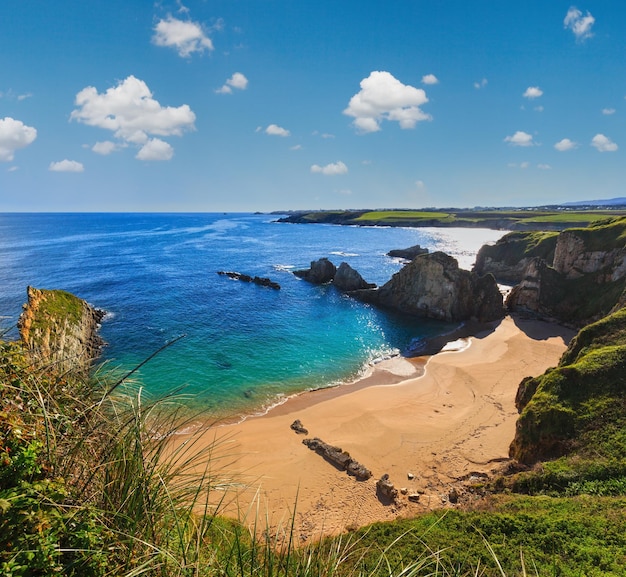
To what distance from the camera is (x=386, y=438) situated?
919 inches

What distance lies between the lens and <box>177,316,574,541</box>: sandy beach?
17.2m

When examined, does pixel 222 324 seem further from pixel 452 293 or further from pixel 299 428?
pixel 452 293

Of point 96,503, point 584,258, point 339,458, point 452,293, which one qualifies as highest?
point 584,258

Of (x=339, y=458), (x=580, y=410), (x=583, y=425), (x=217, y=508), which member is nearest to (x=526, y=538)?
(x=583, y=425)

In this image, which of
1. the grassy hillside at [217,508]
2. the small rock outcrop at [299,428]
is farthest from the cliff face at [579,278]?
the small rock outcrop at [299,428]

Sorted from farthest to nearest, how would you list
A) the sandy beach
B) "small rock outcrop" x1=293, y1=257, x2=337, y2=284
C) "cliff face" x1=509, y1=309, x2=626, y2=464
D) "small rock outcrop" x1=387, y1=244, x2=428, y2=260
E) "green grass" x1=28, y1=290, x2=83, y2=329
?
1. "small rock outcrop" x1=387, y1=244, x2=428, y2=260
2. "small rock outcrop" x1=293, y1=257, x2=337, y2=284
3. "green grass" x1=28, y1=290, x2=83, y2=329
4. the sandy beach
5. "cliff face" x1=509, y1=309, x2=626, y2=464

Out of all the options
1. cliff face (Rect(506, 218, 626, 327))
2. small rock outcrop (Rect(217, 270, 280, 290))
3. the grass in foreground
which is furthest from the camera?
small rock outcrop (Rect(217, 270, 280, 290))

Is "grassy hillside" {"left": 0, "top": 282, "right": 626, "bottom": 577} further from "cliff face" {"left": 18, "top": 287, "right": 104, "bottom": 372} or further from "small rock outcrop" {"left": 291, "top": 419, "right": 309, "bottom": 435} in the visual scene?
"cliff face" {"left": 18, "top": 287, "right": 104, "bottom": 372}

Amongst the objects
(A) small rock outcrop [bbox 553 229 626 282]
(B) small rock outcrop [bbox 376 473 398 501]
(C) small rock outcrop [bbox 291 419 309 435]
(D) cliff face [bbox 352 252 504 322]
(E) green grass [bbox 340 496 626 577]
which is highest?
(A) small rock outcrop [bbox 553 229 626 282]

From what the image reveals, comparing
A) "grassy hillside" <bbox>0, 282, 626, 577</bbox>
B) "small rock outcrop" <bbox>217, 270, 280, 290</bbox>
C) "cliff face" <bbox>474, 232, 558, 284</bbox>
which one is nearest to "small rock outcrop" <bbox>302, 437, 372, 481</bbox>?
"grassy hillside" <bbox>0, 282, 626, 577</bbox>

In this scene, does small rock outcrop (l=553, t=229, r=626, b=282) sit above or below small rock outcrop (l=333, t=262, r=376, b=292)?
above

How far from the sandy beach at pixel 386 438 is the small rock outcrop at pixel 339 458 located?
384mm

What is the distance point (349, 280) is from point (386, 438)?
42.2 metres

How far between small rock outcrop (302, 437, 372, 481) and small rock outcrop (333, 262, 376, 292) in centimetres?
4270
